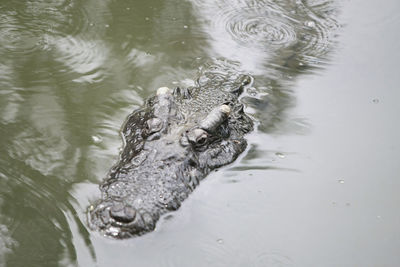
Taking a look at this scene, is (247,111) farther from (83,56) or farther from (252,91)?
(83,56)

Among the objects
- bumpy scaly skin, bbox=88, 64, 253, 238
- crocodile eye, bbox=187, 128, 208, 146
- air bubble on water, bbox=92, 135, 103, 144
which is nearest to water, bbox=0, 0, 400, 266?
air bubble on water, bbox=92, 135, 103, 144

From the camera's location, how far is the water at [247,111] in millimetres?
3902

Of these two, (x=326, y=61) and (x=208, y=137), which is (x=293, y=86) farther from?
(x=208, y=137)

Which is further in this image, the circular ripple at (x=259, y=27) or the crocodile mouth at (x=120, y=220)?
the circular ripple at (x=259, y=27)

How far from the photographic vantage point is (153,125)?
15.1 feet

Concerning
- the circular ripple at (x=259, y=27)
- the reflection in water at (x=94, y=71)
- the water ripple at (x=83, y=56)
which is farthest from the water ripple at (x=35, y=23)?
the circular ripple at (x=259, y=27)

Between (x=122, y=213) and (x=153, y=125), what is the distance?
124 cm

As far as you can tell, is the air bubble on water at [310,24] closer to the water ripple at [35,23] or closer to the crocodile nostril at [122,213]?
the water ripple at [35,23]

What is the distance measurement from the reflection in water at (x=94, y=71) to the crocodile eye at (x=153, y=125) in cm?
48

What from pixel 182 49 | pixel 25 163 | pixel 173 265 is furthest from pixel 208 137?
pixel 182 49

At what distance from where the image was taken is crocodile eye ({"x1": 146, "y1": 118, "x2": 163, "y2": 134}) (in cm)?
457

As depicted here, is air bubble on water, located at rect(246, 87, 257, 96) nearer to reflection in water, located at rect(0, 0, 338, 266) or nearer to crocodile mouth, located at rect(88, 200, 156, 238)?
reflection in water, located at rect(0, 0, 338, 266)

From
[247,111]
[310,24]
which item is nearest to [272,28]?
[310,24]

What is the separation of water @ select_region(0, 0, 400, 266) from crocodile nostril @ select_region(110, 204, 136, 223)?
186 mm
